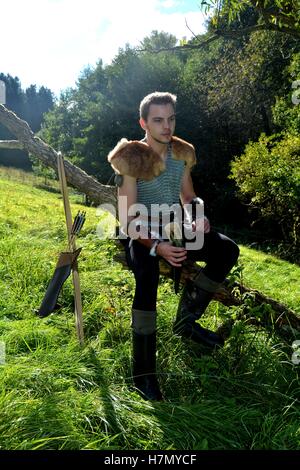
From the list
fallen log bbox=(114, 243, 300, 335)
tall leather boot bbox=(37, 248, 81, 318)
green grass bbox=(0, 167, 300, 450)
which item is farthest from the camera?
fallen log bbox=(114, 243, 300, 335)

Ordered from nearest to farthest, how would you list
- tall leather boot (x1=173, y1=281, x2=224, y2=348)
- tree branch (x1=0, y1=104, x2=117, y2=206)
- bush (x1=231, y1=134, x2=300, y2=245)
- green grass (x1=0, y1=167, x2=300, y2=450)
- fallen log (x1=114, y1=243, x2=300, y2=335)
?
green grass (x1=0, y1=167, x2=300, y2=450), tall leather boot (x1=173, y1=281, x2=224, y2=348), fallen log (x1=114, y1=243, x2=300, y2=335), tree branch (x1=0, y1=104, x2=117, y2=206), bush (x1=231, y1=134, x2=300, y2=245)

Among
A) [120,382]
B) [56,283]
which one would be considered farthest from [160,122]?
[120,382]

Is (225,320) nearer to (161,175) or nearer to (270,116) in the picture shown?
(161,175)

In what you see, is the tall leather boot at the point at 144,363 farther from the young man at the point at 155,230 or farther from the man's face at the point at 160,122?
the man's face at the point at 160,122

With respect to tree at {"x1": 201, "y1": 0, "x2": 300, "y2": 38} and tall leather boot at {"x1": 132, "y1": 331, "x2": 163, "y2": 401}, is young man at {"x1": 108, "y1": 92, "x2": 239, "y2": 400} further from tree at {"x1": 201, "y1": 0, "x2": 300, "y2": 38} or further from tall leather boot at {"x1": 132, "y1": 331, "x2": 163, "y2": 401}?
tree at {"x1": 201, "y1": 0, "x2": 300, "y2": 38}

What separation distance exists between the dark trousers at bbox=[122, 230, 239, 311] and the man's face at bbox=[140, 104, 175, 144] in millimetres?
846

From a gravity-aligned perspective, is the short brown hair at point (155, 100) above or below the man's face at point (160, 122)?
above

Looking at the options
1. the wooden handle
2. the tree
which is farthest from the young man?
the tree

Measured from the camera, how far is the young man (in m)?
3.34

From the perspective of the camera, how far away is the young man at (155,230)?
334 cm

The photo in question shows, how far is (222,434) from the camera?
2828 mm

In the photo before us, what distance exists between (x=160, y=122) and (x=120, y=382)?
6.41 feet

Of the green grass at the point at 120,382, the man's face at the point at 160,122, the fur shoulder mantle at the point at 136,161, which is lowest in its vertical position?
the green grass at the point at 120,382

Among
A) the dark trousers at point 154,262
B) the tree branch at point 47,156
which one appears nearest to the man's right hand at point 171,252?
the dark trousers at point 154,262
